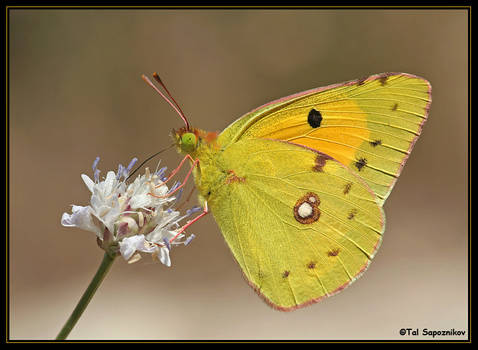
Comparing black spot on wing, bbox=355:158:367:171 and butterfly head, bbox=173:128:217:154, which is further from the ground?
butterfly head, bbox=173:128:217:154

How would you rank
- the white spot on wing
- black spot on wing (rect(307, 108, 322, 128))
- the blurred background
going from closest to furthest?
the white spot on wing
black spot on wing (rect(307, 108, 322, 128))
the blurred background

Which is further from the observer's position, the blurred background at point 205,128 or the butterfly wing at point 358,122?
the blurred background at point 205,128

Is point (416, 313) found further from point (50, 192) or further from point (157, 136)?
point (50, 192)

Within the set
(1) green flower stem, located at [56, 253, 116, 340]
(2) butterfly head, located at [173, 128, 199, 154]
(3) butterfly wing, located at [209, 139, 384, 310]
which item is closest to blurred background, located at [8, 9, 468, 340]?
(3) butterfly wing, located at [209, 139, 384, 310]

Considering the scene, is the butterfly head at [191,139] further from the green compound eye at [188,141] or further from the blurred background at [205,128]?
the blurred background at [205,128]

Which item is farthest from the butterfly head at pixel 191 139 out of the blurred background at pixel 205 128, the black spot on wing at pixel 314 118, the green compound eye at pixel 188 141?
the blurred background at pixel 205 128

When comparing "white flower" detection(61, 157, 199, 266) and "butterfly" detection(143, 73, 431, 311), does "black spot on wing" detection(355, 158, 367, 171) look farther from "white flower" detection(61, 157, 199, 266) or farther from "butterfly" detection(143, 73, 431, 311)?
"white flower" detection(61, 157, 199, 266)
